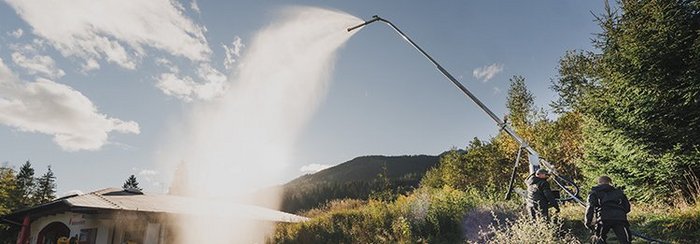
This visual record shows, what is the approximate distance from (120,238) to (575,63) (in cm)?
3050

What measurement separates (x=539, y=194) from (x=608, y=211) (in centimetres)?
139

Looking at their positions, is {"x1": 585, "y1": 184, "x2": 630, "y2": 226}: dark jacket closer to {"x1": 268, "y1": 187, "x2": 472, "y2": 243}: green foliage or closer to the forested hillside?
the forested hillside

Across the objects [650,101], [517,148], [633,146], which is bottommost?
[633,146]

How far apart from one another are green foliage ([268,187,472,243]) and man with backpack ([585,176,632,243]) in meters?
4.02

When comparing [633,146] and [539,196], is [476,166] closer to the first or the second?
[633,146]

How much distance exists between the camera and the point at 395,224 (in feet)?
42.8

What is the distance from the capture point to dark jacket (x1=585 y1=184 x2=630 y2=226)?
725cm

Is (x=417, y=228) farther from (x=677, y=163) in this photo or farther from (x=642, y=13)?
(x=642, y=13)

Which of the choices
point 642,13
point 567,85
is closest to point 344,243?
point 642,13

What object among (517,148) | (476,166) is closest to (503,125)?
(517,148)

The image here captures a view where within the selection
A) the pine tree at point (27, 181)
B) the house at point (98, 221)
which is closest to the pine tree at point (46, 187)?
the pine tree at point (27, 181)

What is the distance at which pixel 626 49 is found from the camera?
1266cm

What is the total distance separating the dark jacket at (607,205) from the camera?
725 cm

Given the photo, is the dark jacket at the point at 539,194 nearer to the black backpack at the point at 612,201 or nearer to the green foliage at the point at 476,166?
the black backpack at the point at 612,201
